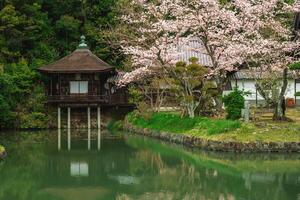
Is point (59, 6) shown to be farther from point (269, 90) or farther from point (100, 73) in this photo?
point (269, 90)

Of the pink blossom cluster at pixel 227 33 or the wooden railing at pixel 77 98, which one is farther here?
the wooden railing at pixel 77 98

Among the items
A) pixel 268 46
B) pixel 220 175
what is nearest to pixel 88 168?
pixel 220 175

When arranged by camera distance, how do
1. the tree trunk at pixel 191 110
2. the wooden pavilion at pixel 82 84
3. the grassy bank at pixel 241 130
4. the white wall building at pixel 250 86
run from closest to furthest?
the grassy bank at pixel 241 130 < the tree trunk at pixel 191 110 < the wooden pavilion at pixel 82 84 < the white wall building at pixel 250 86

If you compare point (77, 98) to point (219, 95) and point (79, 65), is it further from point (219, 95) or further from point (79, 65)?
point (219, 95)

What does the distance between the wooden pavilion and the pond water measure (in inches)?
417

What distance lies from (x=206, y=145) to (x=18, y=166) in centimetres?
813

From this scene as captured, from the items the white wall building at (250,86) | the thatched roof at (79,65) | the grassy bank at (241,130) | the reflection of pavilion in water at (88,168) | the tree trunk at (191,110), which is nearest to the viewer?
the reflection of pavilion in water at (88,168)

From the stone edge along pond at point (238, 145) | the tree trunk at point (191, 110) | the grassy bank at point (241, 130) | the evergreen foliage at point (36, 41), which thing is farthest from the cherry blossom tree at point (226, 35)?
the evergreen foliage at point (36, 41)

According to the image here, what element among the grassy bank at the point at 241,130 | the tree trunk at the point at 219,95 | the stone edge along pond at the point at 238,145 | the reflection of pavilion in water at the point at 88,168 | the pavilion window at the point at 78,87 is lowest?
the reflection of pavilion in water at the point at 88,168

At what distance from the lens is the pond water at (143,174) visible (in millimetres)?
14134

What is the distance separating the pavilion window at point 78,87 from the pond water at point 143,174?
12.2 metres

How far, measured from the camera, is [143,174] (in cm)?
1752

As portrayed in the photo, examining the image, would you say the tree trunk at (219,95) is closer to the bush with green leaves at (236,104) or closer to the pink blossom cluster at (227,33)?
the pink blossom cluster at (227,33)

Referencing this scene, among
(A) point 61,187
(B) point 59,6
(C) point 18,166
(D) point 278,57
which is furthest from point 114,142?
(B) point 59,6
